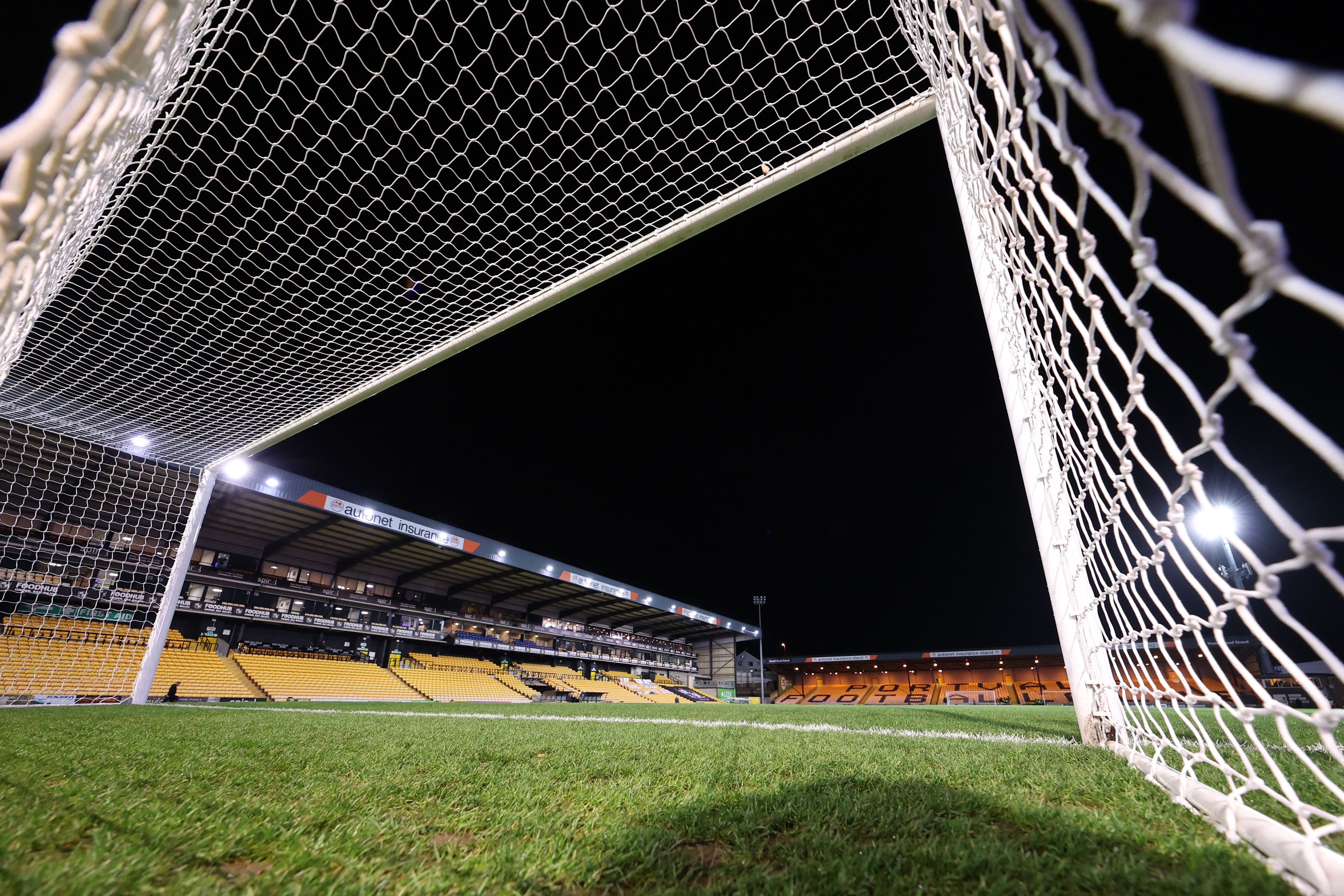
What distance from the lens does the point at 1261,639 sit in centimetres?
149

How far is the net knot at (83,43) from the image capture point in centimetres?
126

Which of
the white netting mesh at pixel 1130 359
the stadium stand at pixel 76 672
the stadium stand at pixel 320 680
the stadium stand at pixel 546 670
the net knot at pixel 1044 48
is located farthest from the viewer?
the stadium stand at pixel 546 670

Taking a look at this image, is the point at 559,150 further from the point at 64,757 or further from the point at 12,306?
the point at 64,757

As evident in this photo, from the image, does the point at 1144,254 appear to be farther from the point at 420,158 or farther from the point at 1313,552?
the point at 420,158

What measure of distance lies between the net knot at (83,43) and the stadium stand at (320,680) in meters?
19.9

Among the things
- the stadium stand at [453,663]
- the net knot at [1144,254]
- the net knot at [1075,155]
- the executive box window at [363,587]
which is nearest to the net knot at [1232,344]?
the net knot at [1144,254]

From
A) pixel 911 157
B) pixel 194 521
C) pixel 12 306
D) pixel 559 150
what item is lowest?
pixel 12 306

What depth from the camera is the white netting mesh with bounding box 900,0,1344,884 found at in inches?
30.1

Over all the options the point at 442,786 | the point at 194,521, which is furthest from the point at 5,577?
the point at 442,786

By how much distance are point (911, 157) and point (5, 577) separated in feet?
65.8

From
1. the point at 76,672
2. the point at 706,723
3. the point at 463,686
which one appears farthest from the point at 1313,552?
the point at 463,686

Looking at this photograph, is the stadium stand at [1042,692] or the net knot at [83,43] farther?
the stadium stand at [1042,692]

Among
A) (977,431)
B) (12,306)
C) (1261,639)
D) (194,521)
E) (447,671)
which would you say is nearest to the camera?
(1261,639)

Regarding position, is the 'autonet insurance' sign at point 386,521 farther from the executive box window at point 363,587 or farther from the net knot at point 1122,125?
the net knot at point 1122,125
